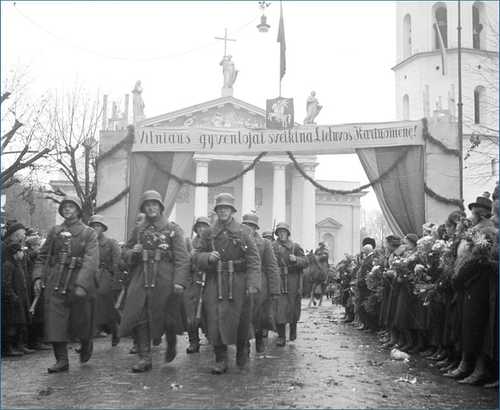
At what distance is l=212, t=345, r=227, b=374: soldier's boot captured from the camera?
26.8 ft

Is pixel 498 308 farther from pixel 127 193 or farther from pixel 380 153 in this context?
pixel 127 193

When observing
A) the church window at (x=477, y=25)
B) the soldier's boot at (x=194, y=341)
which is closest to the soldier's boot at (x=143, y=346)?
the soldier's boot at (x=194, y=341)

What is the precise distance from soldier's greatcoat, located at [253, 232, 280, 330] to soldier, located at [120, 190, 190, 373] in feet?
4.43

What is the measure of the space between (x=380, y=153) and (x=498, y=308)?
26.6 ft

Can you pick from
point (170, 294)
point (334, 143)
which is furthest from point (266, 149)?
point (170, 294)

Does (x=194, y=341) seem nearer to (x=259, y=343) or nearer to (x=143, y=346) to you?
(x=259, y=343)

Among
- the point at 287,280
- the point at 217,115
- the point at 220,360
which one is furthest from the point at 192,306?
Answer: the point at 217,115

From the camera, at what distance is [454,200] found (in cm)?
1469

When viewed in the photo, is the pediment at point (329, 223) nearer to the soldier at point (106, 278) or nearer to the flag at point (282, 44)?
the flag at point (282, 44)

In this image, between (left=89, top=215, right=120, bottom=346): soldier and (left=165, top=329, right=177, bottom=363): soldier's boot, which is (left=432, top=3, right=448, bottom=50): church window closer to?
(left=89, top=215, right=120, bottom=346): soldier

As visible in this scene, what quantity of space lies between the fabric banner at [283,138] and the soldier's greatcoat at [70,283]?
22.4 feet

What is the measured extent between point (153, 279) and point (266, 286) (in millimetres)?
2561

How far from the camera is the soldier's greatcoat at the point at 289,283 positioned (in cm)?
1192

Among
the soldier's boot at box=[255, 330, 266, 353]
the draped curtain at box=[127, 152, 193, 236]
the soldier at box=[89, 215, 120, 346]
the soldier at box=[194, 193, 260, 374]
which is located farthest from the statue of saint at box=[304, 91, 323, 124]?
the soldier at box=[194, 193, 260, 374]
